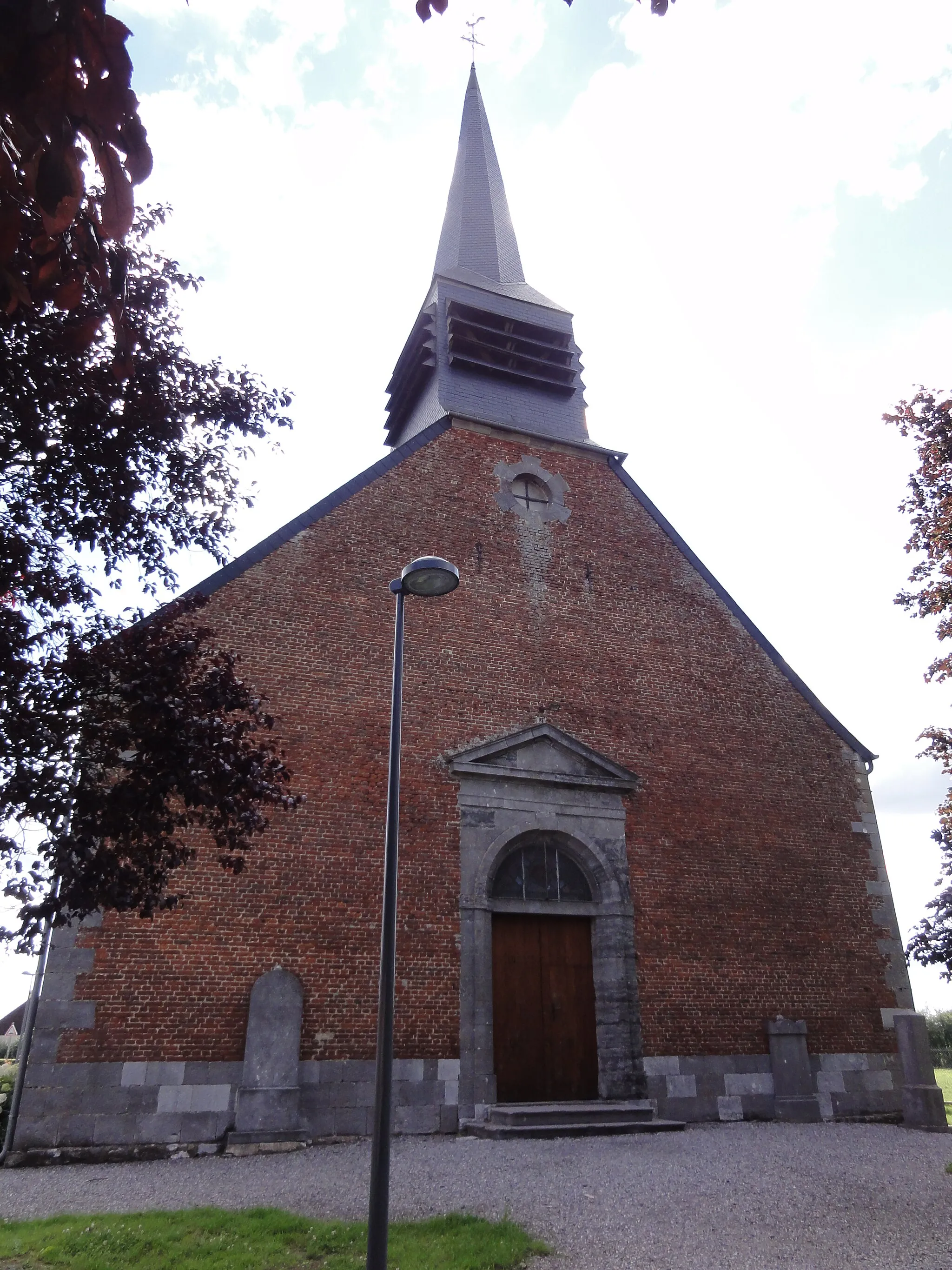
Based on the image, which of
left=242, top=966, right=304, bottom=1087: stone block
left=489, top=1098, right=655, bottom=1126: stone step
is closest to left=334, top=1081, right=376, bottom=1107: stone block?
left=242, top=966, right=304, bottom=1087: stone block

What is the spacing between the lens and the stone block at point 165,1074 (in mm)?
8266

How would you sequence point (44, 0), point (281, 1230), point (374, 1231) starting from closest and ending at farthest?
1. point (44, 0)
2. point (374, 1231)
3. point (281, 1230)

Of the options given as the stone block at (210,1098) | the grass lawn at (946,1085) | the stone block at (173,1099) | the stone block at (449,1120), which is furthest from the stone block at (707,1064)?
the stone block at (173,1099)

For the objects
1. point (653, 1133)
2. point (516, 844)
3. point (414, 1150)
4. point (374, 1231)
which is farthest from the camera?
point (516, 844)

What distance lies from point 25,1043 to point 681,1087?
7055mm

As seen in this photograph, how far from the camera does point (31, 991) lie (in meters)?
8.34

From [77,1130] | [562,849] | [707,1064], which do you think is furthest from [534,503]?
[77,1130]

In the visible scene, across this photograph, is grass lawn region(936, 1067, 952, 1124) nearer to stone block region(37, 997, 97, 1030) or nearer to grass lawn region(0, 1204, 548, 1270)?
grass lawn region(0, 1204, 548, 1270)

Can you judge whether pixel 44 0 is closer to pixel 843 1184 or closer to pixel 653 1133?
pixel 843 1184

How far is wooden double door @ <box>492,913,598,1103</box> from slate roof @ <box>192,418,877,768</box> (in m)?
5.24

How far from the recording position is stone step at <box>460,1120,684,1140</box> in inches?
340

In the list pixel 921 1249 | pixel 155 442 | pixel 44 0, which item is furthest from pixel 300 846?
pixel 44 0

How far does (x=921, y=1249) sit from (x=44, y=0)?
6.96 metres

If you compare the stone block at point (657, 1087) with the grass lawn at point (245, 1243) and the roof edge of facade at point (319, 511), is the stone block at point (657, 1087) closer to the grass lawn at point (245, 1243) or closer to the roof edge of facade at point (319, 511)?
the grass lawn at point (245, 1243)
